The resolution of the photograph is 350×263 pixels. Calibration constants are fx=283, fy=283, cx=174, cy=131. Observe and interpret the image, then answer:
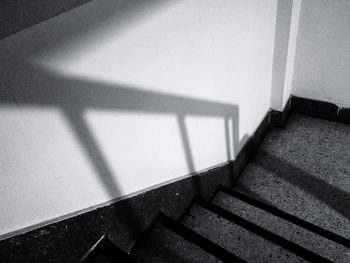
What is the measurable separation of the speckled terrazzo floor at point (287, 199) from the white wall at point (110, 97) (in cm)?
51

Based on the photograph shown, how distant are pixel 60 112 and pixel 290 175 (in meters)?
2.05

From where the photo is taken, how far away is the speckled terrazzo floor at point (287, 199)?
191 centimetres

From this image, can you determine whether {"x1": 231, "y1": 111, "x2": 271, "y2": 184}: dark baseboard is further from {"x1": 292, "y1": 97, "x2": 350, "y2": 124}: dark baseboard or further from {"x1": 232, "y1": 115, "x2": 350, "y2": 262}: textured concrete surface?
{"x1": 292, "y1": 97, "x2": 350, "y2": 124}: dark baseboard

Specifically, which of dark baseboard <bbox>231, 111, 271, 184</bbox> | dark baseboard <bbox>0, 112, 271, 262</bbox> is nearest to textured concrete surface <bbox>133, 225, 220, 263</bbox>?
dark baseboard <bbox>0, 112, 271, 262</bbox>

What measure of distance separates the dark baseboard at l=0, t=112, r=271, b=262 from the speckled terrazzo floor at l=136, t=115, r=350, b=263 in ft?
0.60

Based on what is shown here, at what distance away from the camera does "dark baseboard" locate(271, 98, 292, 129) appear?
2.91 m

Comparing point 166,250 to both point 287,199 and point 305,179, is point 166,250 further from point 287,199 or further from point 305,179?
point 305,179

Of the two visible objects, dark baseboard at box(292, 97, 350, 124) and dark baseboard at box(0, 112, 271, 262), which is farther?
dark baseboard at box(292, 97, 350, 124)

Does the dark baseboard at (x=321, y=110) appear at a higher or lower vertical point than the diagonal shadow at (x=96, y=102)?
lower

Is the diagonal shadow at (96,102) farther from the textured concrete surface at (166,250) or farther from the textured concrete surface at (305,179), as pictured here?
the textured concrete surface at (305,179)

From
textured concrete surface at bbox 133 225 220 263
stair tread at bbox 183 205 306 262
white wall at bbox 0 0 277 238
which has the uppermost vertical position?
white wall at bbox 0 0 277 238

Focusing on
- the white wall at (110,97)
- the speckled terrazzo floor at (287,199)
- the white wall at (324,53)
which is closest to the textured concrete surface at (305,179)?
the speckled terrazzo floor at (287,199)

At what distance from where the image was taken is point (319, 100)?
115 inches

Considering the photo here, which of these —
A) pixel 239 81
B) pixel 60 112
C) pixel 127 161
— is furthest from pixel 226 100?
pixel 60 112
